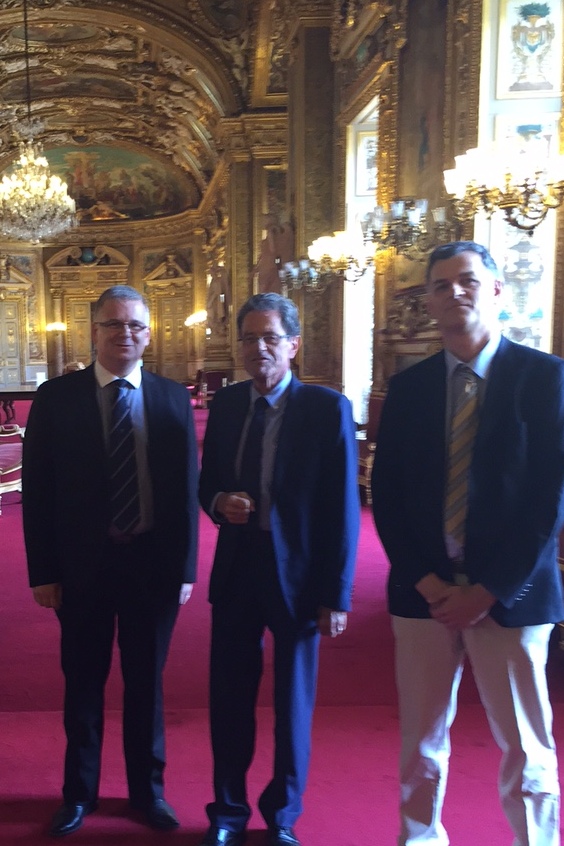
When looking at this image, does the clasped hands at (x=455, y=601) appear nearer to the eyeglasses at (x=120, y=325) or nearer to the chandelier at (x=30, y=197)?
the eyeglasses at (x=120, y=325)

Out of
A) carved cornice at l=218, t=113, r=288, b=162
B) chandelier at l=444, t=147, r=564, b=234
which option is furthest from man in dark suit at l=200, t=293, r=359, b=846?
carved cornice at l=218, t=113, r=288, b=162

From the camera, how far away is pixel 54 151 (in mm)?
25891

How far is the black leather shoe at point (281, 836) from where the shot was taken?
7.55 ft

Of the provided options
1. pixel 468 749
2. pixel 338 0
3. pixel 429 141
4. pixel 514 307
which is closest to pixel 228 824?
pixel 468 749

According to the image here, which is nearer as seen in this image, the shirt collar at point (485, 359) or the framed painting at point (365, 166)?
the shirt collar at point (485, 359)

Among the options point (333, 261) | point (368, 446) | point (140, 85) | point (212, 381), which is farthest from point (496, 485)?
point (140, 85)

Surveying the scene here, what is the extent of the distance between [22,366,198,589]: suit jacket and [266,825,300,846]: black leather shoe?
902 millimetres

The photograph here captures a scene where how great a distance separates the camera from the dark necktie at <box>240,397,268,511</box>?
7.22 feet

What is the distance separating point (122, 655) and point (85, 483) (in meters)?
0.67

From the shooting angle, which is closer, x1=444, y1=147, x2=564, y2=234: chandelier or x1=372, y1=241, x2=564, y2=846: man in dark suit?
x1=372, y1=241, x2=564, y2=846: man in dark suit

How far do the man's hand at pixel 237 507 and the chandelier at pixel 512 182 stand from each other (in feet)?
12.7

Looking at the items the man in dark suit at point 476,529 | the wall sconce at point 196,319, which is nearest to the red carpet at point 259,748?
the man in dark suit at point 476,529

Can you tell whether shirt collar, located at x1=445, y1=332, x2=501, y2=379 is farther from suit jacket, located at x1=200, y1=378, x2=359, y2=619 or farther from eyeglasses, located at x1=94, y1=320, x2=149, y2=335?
eyeglasses, located at x1=94, y1=320, x2=149, y2=335

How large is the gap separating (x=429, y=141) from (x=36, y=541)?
19.9 feet
